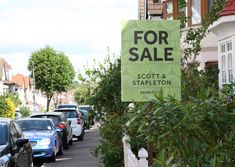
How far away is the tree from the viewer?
74438 millimetres

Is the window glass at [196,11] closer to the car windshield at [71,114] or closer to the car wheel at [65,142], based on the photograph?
the car wheel at [65,142]

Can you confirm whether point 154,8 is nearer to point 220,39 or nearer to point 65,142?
point 65,142

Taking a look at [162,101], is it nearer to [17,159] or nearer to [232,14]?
[17,159]

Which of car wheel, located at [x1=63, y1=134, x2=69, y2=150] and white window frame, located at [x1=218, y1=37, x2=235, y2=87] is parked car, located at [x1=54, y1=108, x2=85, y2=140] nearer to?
car wheel, located at [x1=63, y1=134, x2=69, y2=150]

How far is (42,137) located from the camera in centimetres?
1758

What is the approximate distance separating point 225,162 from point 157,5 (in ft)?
108

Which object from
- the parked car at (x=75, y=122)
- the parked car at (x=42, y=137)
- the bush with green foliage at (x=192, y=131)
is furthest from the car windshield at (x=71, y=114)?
the bush with green foliage at (x=192, y=131)

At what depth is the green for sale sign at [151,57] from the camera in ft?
23.8

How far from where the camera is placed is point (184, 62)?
10.6m

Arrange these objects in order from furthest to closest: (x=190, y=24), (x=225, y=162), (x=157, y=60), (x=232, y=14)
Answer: (x=190, y=24) → (x=232, y=14) → (x=157, y=60) → (x=225, y=162)

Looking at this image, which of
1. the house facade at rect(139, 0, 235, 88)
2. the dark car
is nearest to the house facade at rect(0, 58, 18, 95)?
the house facade at rect(139, 0, 235, 88)

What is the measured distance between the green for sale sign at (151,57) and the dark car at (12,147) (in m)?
2.97

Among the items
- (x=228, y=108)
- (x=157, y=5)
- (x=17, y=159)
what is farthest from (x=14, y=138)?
(x=157, y=5)

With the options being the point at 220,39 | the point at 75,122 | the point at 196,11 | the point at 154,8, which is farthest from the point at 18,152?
the point at 154,8
